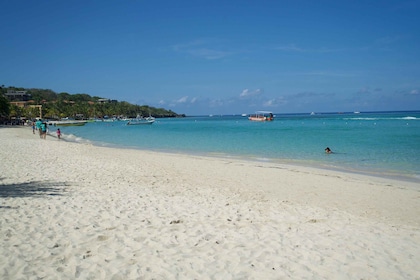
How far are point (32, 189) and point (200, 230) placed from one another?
5.73 meters

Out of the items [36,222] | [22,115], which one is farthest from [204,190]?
[22,115]

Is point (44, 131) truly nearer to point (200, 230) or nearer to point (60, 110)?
point (200, 230)

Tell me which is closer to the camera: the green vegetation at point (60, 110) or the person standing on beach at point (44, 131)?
the person standing on beach at point (44, 131)

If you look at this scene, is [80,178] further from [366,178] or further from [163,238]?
[366,178]

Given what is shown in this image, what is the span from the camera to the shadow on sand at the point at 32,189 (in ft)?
26.5

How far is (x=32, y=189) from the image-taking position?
8.70 meters

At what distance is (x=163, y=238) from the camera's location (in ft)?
17.7

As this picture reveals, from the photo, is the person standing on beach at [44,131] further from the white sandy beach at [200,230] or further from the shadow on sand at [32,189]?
the shadow on sand at [32,189]

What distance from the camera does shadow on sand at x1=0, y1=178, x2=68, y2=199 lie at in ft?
26.5

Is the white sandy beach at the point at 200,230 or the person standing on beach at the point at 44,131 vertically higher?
the person standing on beach at the point at 44,131

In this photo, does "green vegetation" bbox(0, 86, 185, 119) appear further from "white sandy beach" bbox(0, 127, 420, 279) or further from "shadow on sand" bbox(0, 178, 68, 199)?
"white sandy beach" bbox(0, 127, 420, 279)

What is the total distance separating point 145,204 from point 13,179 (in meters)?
5.48

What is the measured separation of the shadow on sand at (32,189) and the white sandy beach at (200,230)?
0.09ft

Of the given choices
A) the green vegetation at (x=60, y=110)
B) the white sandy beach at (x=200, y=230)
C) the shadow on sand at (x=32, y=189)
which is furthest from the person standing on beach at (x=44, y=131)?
the green vegetation at (x=60, y=110)
